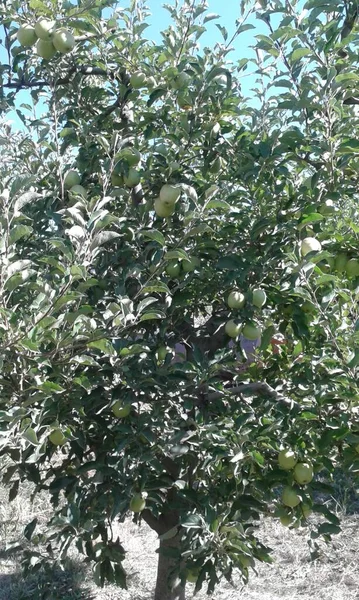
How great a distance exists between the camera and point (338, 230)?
2.03m

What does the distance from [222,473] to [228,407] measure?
26cm

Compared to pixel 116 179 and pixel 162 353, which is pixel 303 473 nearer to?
pixel 162 353

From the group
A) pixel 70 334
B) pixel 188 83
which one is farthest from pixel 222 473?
pixel 188 83

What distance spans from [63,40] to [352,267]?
1072 mm

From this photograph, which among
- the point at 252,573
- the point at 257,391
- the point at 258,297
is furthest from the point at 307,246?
the point at 252,573

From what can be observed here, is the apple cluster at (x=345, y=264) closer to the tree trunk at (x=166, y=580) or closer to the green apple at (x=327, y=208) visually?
the green apple at (x=327, y=208)

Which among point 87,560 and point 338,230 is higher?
point 338,230

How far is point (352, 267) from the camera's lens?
189 centimetres

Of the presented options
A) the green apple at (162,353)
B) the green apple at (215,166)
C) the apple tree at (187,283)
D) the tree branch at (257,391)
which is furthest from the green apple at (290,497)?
the green apple at (215,166)

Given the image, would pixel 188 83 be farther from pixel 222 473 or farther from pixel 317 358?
pixel 222 473

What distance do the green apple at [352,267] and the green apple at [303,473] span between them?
58 centimetres

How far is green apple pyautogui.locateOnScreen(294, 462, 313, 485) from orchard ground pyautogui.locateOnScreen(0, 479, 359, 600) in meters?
1.58

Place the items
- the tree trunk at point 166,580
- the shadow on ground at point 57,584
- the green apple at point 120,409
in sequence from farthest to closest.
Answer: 1. the shadow on ground at point 57,584
2. the tree trunk at point 166,580
3. the green apple at point 120,409

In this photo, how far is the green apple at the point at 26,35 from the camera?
72.1 inches
